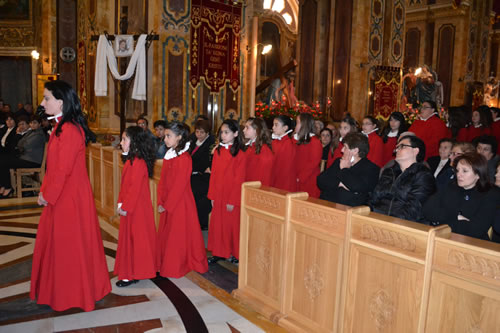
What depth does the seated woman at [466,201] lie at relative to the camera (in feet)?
9.87

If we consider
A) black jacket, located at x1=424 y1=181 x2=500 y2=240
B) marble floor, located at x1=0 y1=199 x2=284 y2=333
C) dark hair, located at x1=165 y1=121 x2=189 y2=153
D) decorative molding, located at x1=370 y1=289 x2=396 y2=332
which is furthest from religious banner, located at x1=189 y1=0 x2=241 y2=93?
decorative molding, located at x1=370 y1=289 x2=396 y2=332

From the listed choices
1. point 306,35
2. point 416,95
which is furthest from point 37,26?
point 416,95

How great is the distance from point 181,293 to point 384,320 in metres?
2.12

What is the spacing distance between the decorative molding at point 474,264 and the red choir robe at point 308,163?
357cm

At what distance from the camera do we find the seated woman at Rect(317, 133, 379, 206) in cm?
375

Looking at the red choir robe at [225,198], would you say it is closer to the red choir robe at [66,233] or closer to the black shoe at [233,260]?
the black shoe at [233,260]

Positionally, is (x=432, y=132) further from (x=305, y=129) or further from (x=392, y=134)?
(x=305, y=129)

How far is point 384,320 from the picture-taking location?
2.73 m

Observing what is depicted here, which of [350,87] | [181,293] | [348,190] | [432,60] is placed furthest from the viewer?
[432,60]

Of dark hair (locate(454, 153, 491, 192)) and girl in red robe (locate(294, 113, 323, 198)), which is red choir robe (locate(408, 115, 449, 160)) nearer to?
girl in red robe (locate(294, 113, 323, 198))

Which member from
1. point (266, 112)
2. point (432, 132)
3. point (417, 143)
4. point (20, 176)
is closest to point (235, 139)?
point (417, 143)

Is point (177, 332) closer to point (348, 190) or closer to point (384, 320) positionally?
point (384, 320)

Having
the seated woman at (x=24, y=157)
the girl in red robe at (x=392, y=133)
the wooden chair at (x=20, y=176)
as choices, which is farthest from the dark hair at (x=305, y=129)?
the seated woman at (x=24, y=157)

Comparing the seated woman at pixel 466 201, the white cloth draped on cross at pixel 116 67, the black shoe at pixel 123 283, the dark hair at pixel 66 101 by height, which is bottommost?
the black shoe at pixel 123 283
